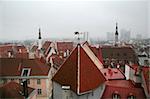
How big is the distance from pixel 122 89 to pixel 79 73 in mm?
409

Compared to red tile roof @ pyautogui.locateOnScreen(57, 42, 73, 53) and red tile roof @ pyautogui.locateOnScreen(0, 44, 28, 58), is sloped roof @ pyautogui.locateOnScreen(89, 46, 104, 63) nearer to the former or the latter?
red tile roof @ pyautogui.locateOnScreen(57, 42, 73, 53)

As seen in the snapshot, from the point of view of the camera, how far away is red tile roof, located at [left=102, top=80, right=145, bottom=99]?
199 centimetres

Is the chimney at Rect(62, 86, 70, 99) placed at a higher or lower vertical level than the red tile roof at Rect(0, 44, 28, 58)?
lower

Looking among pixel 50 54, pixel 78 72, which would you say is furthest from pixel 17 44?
pixel 78 72

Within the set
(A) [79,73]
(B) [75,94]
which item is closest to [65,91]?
(B) [75,94]

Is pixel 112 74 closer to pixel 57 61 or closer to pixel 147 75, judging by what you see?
pixel 147 75

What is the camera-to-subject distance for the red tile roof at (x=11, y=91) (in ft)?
6.08

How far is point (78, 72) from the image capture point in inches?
78.8

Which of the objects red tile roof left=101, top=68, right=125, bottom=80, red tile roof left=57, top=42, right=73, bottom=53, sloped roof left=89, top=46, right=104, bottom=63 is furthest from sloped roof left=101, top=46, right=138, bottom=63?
red tile roof left=57, top=42, right=73, bottom=53

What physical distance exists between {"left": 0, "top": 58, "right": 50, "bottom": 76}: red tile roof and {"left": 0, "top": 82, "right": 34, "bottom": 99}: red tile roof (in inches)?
4.5

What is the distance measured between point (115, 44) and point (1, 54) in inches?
41.2

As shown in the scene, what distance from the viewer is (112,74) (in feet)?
6.93

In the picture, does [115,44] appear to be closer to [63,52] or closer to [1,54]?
[63,52]

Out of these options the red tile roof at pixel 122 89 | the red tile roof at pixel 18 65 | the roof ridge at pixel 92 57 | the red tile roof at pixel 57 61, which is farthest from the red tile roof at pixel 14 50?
the red tile roof at pixel 122 89
